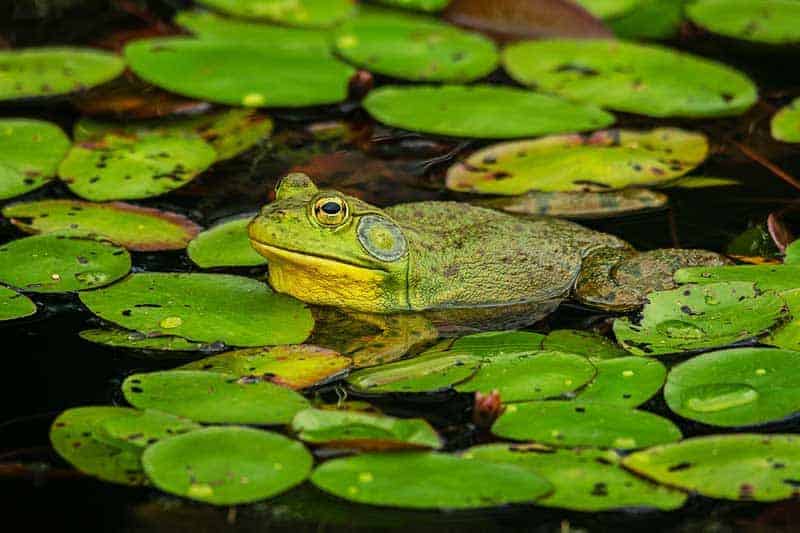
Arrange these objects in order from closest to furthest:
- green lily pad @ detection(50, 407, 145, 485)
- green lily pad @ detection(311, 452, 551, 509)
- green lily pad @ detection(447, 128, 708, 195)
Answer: green lily pad @ detection(311, 452, 551, 509), green lily pad @ detection(50, 407, 145, 485), green lily pad @ detection(447, 128, 708, 195)

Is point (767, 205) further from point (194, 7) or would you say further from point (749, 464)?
point (194, 7)

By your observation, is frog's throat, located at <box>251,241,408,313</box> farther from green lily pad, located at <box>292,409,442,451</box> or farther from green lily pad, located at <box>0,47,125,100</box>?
green lily pad, located at <box>0,47,125,100</box>

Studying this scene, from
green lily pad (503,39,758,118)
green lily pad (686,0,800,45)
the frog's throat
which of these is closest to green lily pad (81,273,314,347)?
the frog's throat

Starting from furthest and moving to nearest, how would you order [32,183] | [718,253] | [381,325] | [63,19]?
[63,19] < [32,183] < [718,253] < [381,325]

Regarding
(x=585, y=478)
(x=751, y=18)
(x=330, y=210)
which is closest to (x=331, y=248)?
(x=330, y=210)

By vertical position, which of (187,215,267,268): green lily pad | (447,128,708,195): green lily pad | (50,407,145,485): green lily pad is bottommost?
→ (50,407,145,485): green lily pad

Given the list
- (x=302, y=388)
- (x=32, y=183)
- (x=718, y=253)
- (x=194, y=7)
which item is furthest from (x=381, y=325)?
(x=194, y=7)

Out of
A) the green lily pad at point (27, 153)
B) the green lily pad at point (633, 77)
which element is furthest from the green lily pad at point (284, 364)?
A: the green lily pad at point (633, 77)
